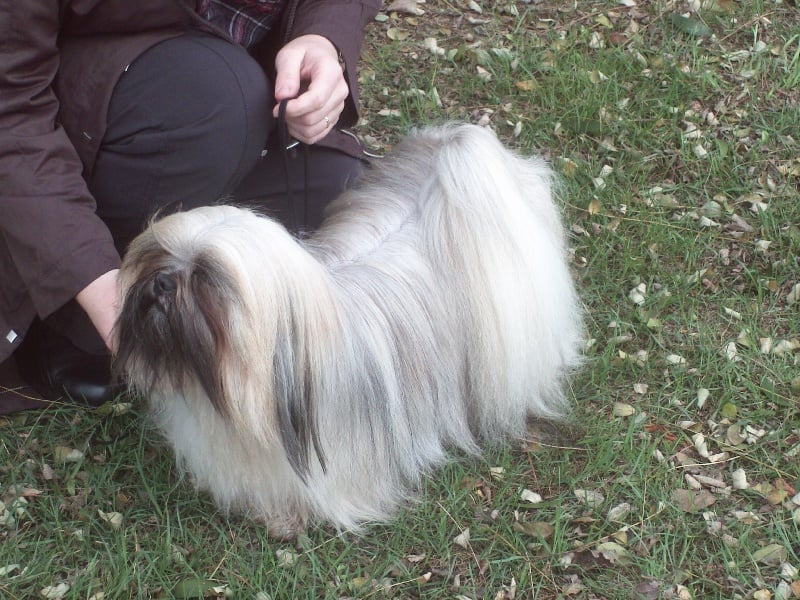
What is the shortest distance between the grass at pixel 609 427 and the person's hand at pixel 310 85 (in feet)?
3.20

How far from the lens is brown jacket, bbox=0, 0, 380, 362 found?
2213 millimetres

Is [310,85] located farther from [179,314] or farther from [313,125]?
[179,314]

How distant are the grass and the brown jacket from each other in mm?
525

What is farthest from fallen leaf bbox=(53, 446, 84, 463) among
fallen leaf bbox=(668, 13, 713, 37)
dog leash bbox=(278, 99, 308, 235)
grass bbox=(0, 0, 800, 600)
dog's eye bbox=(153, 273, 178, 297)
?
fallen leaf bbox=(668, 13, 713, 37)

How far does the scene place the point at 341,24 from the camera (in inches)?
102

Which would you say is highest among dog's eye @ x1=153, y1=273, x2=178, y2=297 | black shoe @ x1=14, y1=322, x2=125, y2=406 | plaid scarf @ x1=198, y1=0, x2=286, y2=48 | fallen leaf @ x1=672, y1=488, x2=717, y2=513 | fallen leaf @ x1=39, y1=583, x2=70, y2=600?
plaid scarf @ x1=198, y1=0, x2=286, y2=48

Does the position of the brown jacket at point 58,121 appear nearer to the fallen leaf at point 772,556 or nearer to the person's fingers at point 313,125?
the person's fingers at point 313,125

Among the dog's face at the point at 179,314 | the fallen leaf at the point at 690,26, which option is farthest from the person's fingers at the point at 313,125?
the fallen leaf at the point at 690,26

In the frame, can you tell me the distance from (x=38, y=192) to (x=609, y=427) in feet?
5.37

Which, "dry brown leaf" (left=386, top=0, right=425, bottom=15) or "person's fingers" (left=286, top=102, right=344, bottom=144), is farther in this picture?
"dry brown leaf" (left=386, top=0, right=425, bottom=15)

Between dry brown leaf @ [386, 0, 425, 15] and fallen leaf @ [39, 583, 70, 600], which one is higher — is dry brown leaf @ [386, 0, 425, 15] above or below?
above

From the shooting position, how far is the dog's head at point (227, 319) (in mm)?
1887

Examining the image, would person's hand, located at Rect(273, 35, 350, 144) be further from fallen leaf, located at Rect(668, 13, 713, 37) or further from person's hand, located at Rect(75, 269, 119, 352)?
fallen leaf, located at Rect(668, 13, 713, 37)

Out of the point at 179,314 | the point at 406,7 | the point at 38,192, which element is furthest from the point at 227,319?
the point at 406,7
